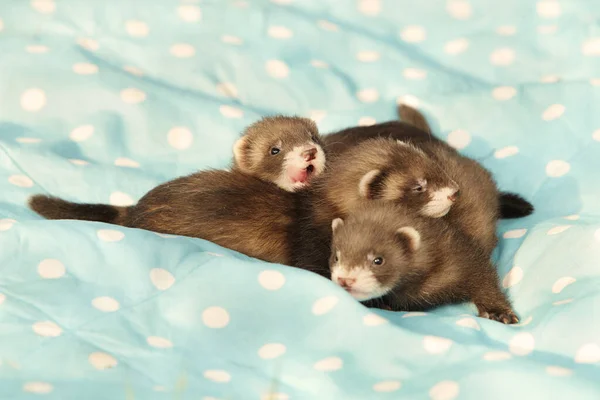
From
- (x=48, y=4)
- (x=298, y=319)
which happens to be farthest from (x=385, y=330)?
(x=48, y=4)

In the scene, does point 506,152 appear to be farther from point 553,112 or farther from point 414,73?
point 414,73

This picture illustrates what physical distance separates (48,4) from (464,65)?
1.60 metres

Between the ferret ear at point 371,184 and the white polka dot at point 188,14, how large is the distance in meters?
1.41

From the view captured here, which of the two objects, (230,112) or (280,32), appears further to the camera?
(280,32)

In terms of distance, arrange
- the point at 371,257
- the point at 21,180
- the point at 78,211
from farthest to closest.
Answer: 1. the point at 21,180
2. the point at 78,211
3. the point at 371,257

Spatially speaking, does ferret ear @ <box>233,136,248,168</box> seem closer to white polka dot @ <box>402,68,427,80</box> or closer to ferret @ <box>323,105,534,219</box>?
ferret @ <box>323,105,534,219</box>

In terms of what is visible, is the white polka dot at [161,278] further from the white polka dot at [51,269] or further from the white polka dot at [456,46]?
the white polka dot at [456,46]

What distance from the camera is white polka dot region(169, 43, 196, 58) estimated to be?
3.01 meters

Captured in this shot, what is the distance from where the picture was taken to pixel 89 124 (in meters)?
2.66

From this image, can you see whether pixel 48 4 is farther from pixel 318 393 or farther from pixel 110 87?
pixel 318 393

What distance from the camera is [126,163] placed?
8.50 feet

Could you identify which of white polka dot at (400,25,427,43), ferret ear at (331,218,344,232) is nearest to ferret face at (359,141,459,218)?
ferret ear at (331,218,344,232)

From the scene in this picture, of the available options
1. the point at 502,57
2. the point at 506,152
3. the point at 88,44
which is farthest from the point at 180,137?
the point at 502,57

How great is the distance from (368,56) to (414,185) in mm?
1198
